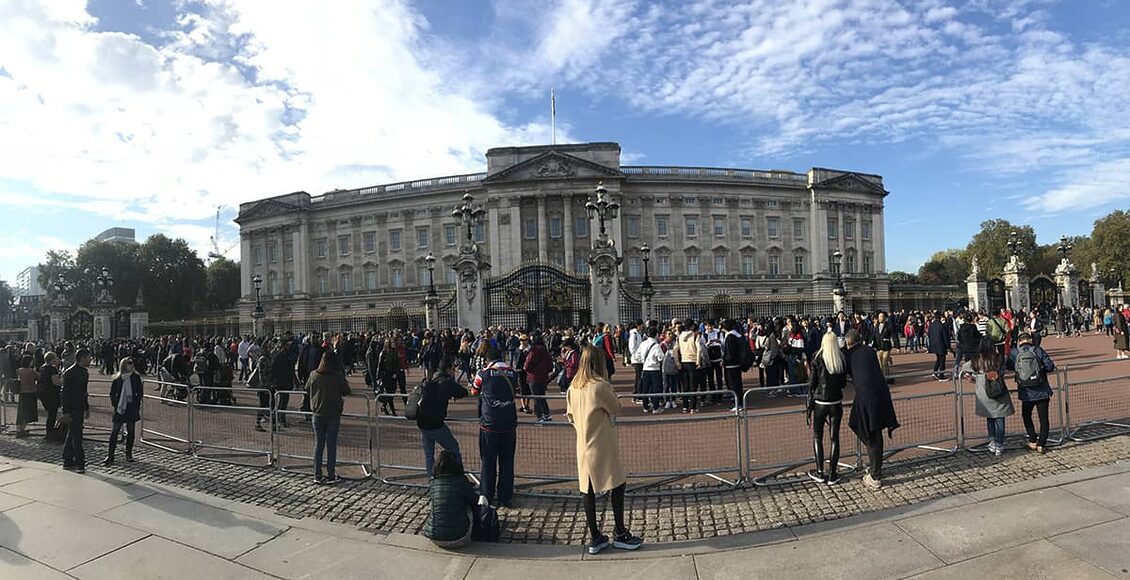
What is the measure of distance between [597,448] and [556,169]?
57.3 metres

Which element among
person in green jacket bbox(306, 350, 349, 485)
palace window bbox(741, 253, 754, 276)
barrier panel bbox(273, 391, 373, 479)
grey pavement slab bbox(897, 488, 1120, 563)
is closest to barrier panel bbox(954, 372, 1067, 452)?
grey pavement slab bbox(897, 488, 1120, 563)

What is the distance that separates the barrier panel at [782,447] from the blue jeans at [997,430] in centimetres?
156

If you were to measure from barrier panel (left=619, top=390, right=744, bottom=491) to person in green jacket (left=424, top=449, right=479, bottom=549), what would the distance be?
71.6 inches

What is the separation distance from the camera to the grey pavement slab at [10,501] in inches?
263

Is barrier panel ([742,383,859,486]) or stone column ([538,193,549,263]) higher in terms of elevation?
stone column ([538,193,549,263])

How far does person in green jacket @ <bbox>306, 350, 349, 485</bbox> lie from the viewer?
711 centimetres

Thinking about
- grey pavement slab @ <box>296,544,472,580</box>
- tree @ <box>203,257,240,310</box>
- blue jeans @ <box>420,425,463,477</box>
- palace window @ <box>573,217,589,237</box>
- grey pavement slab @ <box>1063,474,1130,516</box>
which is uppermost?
palace window @ <box>573,217,589,237</box>

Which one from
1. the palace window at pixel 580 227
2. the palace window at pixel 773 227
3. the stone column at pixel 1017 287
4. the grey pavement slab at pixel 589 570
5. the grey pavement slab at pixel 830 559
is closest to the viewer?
the grey pavement slab at pixel 830 559

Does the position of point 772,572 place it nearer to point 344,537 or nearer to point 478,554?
point 478,554

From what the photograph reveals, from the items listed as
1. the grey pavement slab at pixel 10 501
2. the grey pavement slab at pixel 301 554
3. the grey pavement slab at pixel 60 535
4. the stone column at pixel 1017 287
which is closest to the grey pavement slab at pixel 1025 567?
the grey pavement slab at pixel 301 554

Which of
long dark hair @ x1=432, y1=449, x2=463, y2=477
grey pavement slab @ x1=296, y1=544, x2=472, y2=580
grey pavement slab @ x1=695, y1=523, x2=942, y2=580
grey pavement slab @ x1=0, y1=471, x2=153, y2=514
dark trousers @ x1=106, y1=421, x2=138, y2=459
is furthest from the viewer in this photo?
dark trousers @ x1=106, y1=421, x2=138, y2=459

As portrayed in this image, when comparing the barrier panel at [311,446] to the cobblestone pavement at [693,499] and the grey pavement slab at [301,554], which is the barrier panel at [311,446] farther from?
the grey pavement slab at [301,554]

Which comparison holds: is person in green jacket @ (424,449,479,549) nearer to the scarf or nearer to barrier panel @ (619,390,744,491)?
barrier panel @ (619,390,744,491)

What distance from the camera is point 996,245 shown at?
7675 cm
